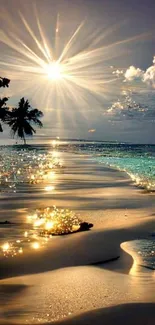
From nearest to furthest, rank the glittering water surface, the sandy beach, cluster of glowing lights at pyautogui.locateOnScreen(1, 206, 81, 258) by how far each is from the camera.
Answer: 1. the sandy beach
2. the glittering water surface
3. cluster of glowing lights at pyautogui.locateOnScreen(1, 206, 81, 258)

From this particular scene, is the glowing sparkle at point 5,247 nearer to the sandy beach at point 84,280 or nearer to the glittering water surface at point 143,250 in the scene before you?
the sandy beach at point 84,280

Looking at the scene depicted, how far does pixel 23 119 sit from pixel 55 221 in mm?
73682

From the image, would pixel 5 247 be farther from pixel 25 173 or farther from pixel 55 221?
pixel 25 173

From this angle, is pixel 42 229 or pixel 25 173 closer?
pixel 42 229

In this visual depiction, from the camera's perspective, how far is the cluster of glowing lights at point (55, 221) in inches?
373

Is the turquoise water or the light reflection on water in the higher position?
the turquoise water

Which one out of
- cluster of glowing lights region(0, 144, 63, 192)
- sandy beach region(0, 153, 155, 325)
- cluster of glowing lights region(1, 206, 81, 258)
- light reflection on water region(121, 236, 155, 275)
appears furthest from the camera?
cluster of glowing lights region(0, 144, 63, 192)

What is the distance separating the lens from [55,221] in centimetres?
1060

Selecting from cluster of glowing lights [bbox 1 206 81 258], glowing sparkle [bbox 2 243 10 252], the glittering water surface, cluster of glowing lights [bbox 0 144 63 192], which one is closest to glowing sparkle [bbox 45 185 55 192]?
cluster of glowing lights [bbox 0 144 63 192]

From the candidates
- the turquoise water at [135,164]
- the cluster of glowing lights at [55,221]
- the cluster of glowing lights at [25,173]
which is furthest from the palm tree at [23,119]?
the cluster of glowing lights at [55,221]

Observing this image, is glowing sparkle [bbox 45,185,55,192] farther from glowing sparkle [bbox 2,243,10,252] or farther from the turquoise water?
glowing sparkle [bbox 2,243,10,252]

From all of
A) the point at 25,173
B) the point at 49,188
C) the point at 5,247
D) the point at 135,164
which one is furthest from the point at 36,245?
the point at 135,164

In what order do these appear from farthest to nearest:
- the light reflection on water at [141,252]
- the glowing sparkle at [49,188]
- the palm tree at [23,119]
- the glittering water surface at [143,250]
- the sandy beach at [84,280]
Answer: the palm tree at [23,119]
the glowing sparkle at [49,188]
the glittering water surface at [143,250]
the light reflection on water at [141,252]
the sandy beach at [84,280]

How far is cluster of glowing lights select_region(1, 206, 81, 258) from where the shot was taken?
25.1 feet
